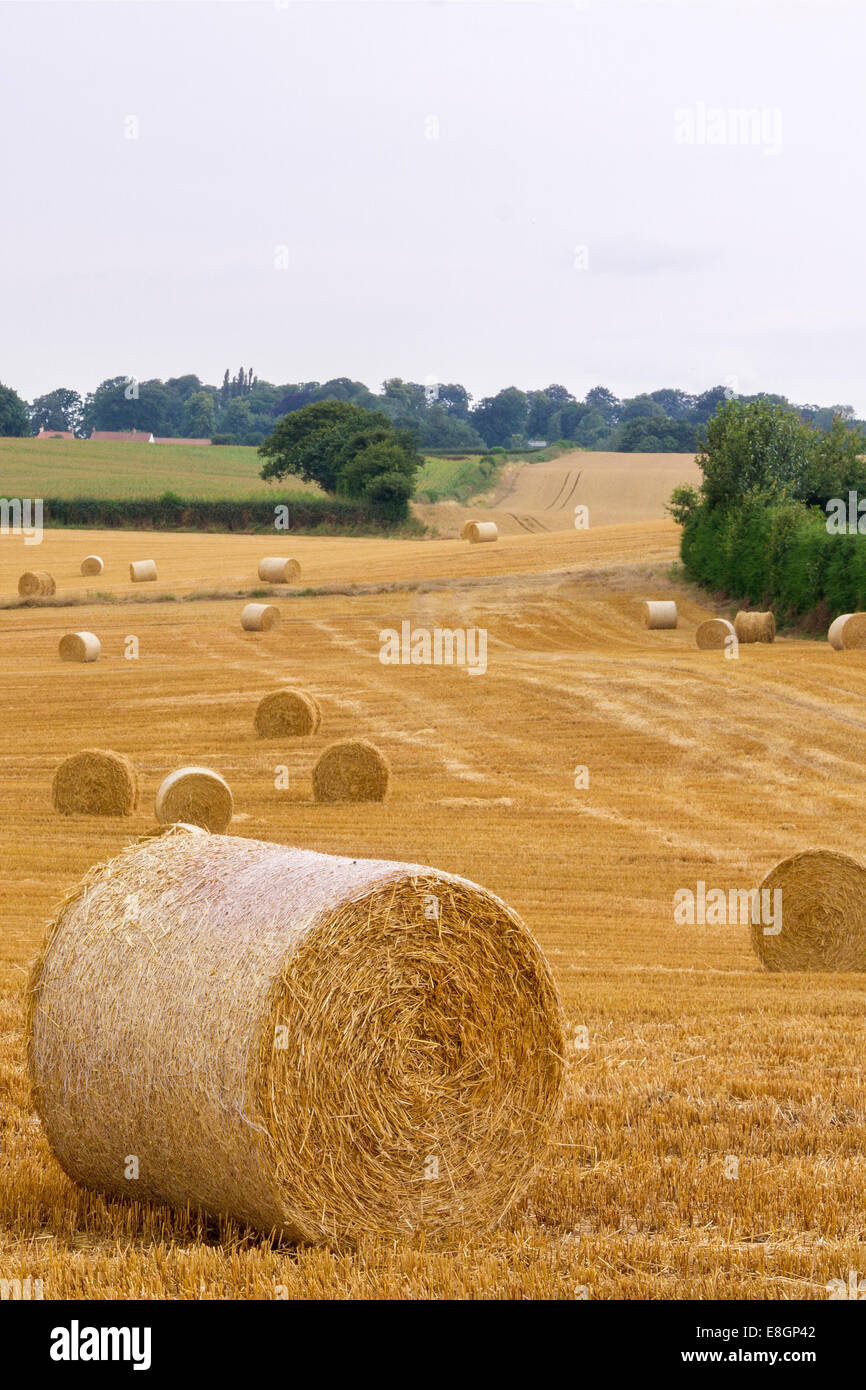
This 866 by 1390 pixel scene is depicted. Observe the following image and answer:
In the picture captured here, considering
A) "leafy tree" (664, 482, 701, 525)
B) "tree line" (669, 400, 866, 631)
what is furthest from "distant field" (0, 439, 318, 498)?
"tree line" (669, 400, 866, 631)

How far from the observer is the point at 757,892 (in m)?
15.2

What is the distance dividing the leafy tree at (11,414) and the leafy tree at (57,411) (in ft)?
169

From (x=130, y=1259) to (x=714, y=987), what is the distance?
26.2ft

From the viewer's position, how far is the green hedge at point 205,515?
74750mm

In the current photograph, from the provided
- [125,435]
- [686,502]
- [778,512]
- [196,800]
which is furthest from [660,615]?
[125,435]

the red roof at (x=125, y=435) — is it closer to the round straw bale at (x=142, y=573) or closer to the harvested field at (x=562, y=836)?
the harvested field at (x=562, y=836)

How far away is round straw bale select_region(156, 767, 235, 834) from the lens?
68.7 ft

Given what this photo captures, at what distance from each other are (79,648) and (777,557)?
765 inches

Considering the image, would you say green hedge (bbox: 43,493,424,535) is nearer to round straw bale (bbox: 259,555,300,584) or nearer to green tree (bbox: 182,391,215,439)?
round straw bale (bbox: 259,555,300,584)

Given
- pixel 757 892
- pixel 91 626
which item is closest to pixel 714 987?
pixel 757 892

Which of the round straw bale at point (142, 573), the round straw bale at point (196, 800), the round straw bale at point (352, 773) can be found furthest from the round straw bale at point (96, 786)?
the round straw bale at point (142, 573)

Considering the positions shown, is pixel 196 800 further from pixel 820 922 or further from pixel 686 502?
pixel 686 502

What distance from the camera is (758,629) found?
129ft
